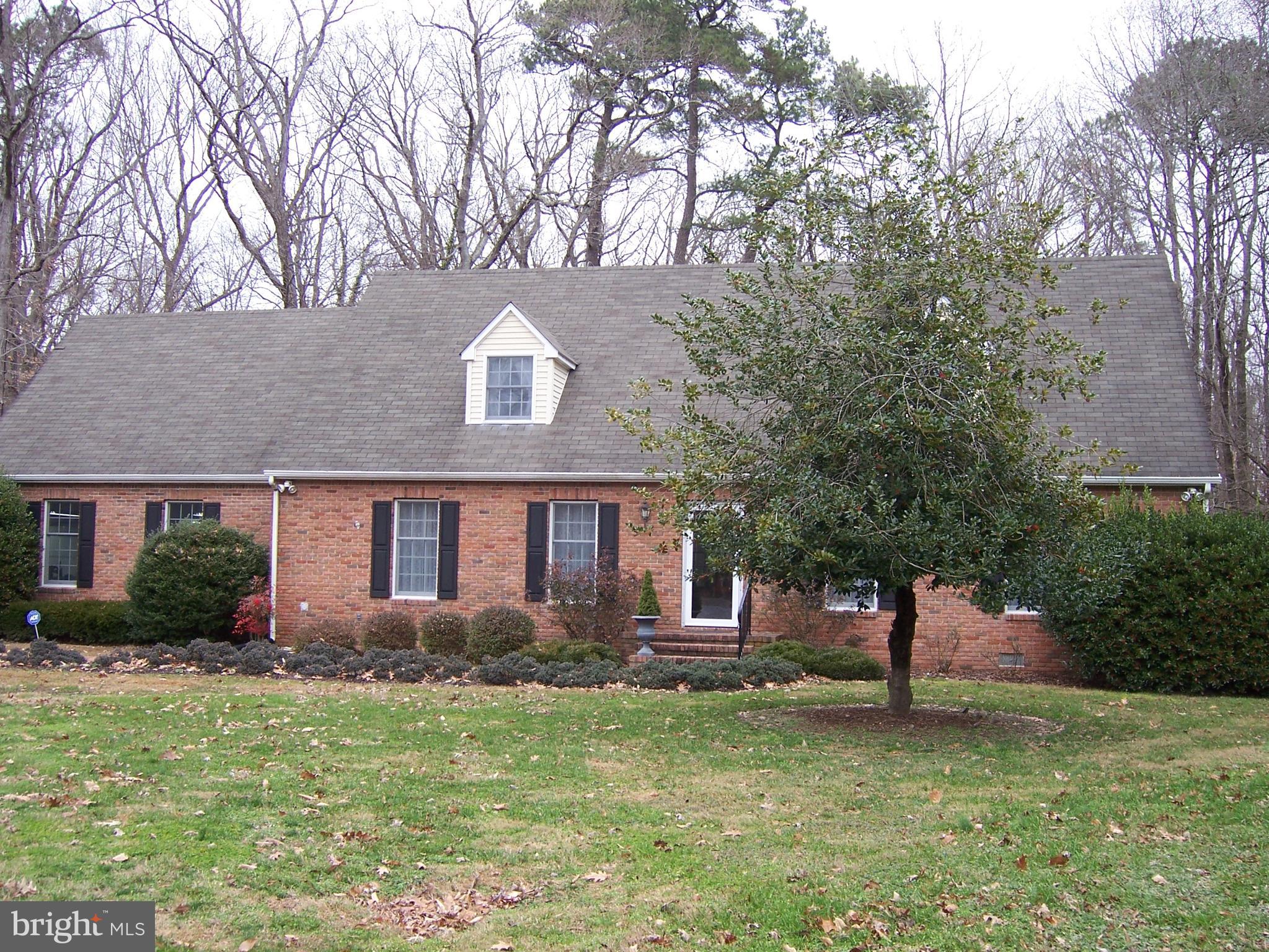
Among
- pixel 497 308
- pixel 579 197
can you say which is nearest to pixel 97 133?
pixel 579 197

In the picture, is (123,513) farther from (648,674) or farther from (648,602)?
(648,674)

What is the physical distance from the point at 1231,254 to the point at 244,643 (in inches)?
→ 849

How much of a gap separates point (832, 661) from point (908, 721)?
157 inches

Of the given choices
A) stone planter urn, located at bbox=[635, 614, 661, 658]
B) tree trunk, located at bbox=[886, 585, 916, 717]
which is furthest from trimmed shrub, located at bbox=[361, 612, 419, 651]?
tree trunk, located at bbox=[886, 585, 916, 717]

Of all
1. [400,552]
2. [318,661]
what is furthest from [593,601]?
[318,661]

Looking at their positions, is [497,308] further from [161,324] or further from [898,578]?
[898,578]

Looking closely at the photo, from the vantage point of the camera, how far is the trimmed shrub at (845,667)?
15.8 meters

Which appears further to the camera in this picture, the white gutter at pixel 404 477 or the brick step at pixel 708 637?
the brick step at pixel 708 637

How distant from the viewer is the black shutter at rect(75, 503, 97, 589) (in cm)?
2072

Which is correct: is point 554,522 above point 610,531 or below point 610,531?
above

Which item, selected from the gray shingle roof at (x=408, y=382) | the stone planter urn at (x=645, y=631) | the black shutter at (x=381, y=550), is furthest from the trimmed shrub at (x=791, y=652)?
the black shutter at (x=381, y=550)

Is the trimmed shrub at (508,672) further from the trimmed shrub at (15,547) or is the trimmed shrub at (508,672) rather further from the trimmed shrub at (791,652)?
the trimmed shrub at (15,547)

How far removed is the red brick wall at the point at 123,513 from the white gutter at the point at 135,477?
0.19 m

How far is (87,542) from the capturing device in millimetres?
20797
